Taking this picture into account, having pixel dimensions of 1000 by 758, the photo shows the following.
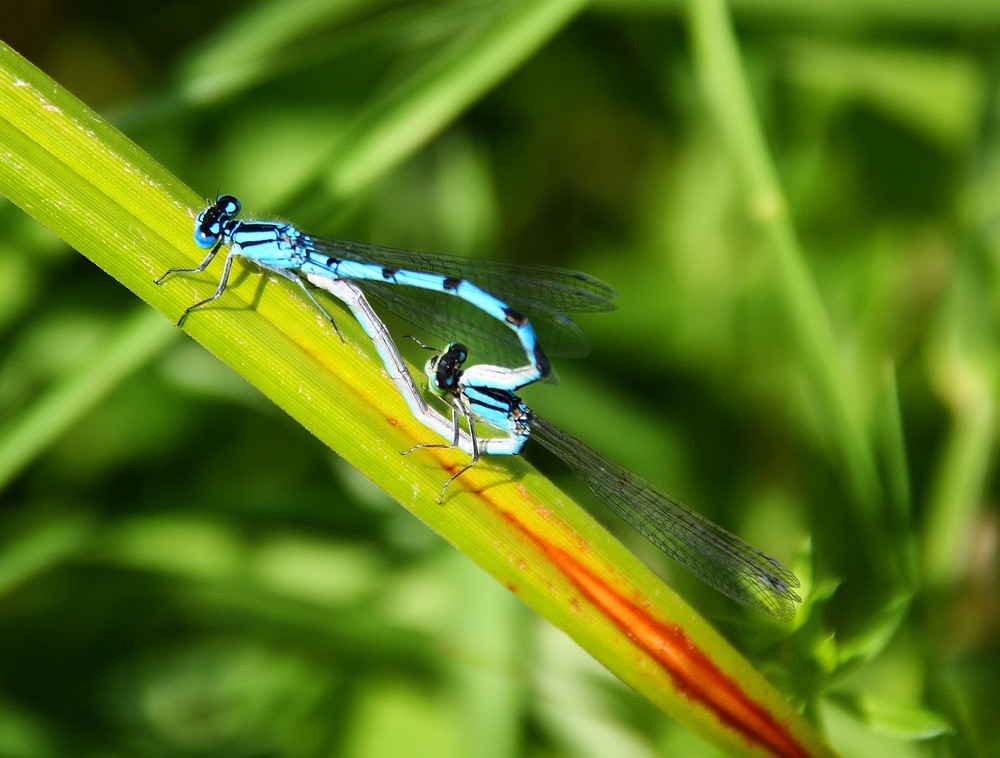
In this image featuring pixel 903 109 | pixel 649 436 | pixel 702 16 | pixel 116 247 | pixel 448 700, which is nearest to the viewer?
pixel 116 247

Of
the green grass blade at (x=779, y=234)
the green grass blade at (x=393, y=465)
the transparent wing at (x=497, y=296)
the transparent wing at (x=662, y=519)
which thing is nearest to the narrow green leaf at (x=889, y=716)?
the green grass blade at (x=393, y=465)

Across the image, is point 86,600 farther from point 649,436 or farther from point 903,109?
point 903,109

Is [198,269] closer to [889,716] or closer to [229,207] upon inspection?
[229,207]

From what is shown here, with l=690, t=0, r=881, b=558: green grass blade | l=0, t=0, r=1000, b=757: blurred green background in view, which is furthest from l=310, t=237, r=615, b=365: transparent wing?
l=690, t=0, r=881, b=558: green grass blade

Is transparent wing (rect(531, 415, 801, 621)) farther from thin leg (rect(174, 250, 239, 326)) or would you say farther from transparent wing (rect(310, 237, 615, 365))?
thin leg (rect(174, 250, 239, 326))

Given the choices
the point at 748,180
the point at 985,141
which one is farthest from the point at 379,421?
the point at 985,141
